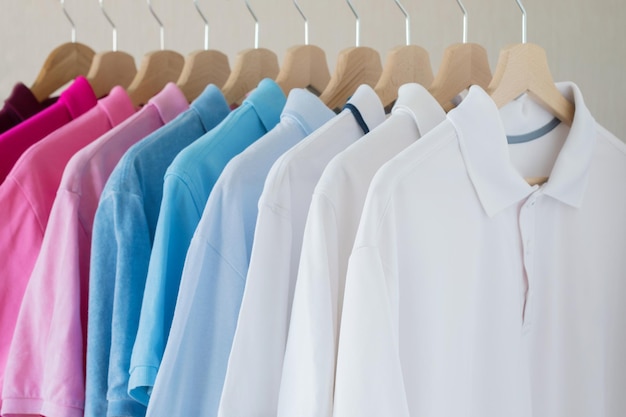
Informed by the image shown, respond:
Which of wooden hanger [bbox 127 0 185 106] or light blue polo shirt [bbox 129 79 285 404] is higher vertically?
wooden hanger [bbox 127 0 185 106]

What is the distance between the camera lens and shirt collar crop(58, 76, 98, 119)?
163cm

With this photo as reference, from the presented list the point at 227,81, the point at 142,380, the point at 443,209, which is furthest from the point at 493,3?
the point at 142,380

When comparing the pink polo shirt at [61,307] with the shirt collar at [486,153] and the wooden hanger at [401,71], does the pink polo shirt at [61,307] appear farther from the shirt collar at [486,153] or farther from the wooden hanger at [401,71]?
the shirt collar at [486,153]

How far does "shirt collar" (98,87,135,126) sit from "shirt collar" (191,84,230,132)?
0.17 m

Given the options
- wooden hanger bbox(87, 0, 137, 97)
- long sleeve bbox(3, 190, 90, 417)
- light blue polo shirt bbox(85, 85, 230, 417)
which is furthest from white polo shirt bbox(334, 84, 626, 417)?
wooden hanger bbox(87, 0, 137, 97)

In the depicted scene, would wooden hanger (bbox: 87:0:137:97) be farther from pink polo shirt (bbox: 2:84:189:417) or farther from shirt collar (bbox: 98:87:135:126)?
pink polo shirt (bbox: 2:84:189:417)

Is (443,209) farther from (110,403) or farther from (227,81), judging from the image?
(227,81)

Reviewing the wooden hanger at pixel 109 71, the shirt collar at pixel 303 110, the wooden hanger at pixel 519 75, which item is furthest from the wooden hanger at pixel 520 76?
the wooden hanger at pixel 109 71

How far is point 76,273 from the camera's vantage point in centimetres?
137

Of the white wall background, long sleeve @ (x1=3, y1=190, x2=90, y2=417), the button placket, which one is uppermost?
the white wall background

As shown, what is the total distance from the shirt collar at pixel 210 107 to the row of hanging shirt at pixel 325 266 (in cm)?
2

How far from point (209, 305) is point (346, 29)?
133 centimetres

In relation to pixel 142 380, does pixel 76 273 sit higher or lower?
higher

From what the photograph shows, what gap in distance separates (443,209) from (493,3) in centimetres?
122
